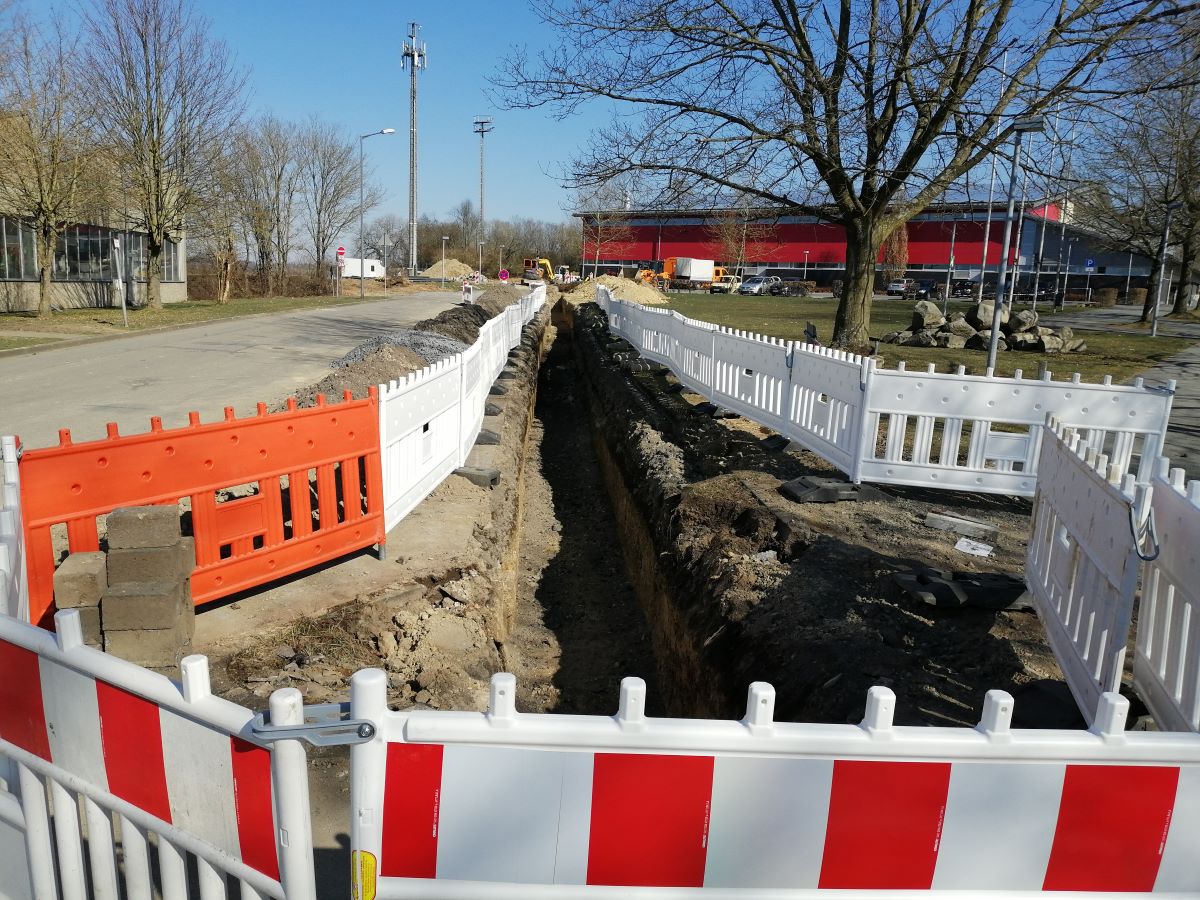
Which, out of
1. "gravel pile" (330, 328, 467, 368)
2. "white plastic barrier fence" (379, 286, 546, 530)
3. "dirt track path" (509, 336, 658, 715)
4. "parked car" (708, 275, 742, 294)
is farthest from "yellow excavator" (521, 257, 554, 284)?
"white plastic barrier fence" (379, 286, 546, 530)

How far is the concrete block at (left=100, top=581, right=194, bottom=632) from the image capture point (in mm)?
4312

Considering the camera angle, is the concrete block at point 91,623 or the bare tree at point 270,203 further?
the bare tree at point 270,203

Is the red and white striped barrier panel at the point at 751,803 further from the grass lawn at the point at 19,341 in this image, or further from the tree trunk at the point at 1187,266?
the tree trunk at the point at 1187,266

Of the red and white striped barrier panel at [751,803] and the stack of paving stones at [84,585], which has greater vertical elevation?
the red and white striped barrier panel at [751,803]

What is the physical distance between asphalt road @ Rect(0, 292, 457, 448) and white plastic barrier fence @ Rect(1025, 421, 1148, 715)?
30.6 ft

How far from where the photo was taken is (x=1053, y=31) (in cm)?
1259

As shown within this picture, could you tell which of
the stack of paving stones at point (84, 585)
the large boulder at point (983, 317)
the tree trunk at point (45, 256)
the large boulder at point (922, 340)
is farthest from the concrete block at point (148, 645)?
the tree trunk at point (45, 256)

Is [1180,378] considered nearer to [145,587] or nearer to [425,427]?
[425,427]

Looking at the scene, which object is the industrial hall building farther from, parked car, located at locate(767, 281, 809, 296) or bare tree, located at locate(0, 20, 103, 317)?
bare tree, located at locate(0, 20, 103, 317)

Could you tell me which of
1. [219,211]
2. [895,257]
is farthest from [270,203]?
[895,257]

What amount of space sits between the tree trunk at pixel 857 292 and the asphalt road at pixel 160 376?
9312mm

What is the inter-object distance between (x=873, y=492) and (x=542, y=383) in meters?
16.0

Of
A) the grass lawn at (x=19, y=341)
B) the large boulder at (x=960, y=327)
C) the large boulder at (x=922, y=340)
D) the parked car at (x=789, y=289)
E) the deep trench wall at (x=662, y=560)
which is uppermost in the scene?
the parked car at (x=789, y=289)

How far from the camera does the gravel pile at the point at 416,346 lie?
43.6 feet
